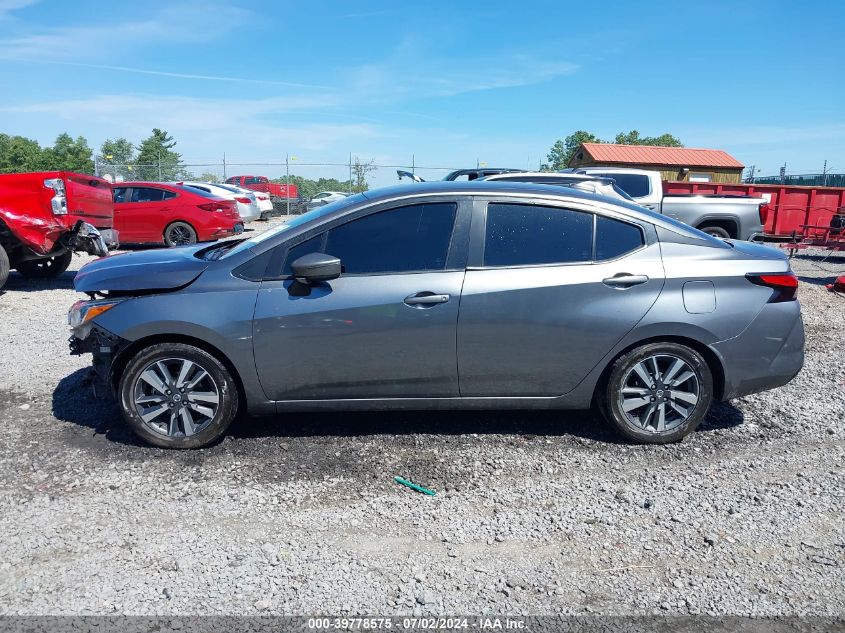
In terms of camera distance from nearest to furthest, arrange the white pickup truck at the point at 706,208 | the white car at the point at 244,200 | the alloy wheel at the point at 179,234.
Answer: the white pickup truck at the point at 706,208
the alloy wheel at the point at 179,234
the white car at the point at 244,200

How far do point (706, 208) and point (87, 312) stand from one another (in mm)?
11248

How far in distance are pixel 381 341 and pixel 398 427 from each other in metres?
0.85

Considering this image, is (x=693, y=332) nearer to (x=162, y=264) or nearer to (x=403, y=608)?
(x=403, y=608)

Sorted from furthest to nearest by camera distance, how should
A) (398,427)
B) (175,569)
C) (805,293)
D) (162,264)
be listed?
(805,293)
(398,427)
(162,264)
(175,569)

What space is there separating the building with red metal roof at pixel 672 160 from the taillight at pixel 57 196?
27.3 meters

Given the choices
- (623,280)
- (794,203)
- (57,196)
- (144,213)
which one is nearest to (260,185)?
(144,213)

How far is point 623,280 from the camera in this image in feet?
13.4

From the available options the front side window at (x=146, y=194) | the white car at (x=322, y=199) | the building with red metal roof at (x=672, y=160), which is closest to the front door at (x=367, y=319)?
the front side window at (x=146, y=194)

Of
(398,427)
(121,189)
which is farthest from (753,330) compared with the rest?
(121,189)

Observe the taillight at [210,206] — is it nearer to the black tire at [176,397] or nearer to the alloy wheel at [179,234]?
the alloy wheel at [179,234]

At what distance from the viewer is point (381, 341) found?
3.97 meters

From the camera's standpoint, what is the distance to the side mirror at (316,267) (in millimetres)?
3893

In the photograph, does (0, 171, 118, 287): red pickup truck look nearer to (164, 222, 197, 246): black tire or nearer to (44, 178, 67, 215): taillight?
(44, 178, 67, 215): taillight

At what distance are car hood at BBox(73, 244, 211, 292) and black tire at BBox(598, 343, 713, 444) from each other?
2.81m
